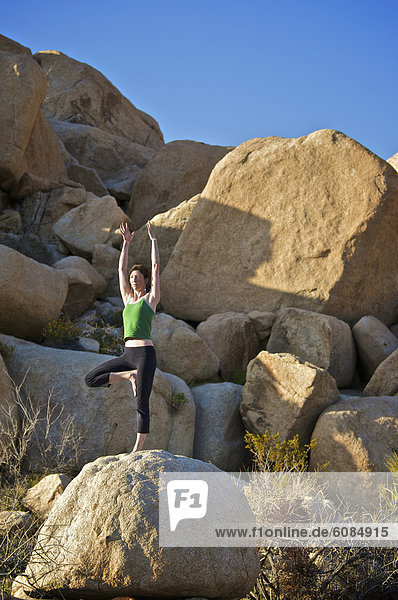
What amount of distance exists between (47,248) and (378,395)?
892 cm

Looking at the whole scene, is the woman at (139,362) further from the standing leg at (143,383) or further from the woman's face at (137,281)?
the woman's face at (137,281)

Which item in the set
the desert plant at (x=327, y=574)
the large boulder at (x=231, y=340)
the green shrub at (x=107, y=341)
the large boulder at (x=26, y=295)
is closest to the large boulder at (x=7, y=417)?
the large boulder at (x=26, y=295)

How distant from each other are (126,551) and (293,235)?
9.12 meters

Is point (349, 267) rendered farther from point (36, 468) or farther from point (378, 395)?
point (36, 468)

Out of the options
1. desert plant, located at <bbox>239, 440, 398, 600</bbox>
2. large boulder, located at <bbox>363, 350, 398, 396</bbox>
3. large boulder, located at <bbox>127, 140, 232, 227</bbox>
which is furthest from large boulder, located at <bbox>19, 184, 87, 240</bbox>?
desert plant, located at <bbox>239, 440, 398, 600</bbox>

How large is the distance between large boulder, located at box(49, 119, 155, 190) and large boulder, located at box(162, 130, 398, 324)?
343 inches

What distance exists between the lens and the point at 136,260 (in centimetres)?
1424

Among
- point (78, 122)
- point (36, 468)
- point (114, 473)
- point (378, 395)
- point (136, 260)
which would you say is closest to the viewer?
point (114, 473)

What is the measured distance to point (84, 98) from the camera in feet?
78.0

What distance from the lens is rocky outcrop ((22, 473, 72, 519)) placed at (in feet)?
22.4

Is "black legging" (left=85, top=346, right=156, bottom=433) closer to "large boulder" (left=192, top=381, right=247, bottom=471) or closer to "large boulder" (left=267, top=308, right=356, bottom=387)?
"large boulder" (left=192, top=381, right=247, bottom=471)

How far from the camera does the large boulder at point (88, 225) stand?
14742 mm

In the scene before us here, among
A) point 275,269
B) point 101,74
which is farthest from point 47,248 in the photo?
point 101,74

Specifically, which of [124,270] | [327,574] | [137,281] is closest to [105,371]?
[137,281]
